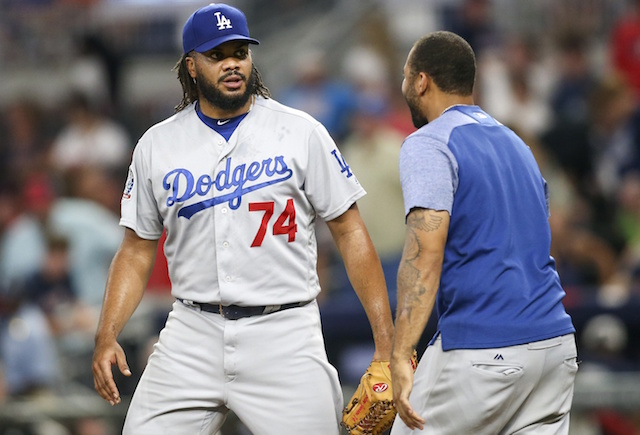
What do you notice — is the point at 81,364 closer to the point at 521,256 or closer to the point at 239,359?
the point at 239,359

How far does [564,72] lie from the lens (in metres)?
11.4

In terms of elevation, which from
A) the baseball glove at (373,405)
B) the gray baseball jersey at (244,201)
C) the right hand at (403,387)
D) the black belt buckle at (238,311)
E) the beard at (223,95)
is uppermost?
the beard at (223,95)

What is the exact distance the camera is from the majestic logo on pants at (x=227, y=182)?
16.2ft

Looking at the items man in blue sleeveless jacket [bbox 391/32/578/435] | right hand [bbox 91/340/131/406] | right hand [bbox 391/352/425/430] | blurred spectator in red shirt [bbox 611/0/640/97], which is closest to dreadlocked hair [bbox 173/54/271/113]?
man in blue sleeveless jacket [bbox 391/32/578/435]

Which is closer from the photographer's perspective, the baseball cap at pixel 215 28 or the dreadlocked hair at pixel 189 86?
the baseball cap at pixel 215 28

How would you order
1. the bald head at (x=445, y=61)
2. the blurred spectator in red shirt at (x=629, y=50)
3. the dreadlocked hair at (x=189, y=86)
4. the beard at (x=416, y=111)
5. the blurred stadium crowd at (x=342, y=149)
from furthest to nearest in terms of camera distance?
1. the blurred spectator in red shirt at (x=629, y=50)
2. the blurred stadium crowd at (x=342, y=149)
3. the dreadlocked hair at (x=189, y=86)
4. the beard at (x=416, y=111)
5. the bald head at (x=445, y=61)

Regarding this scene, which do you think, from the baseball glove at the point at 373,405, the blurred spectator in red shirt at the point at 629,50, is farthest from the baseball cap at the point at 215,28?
the blurred spectator in red shirt at the point at 629,50

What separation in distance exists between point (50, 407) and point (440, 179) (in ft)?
16.8

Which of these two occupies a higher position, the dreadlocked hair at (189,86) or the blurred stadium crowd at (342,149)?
the dreadlocked hair at (189,86)

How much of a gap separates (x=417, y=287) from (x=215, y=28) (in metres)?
1.42

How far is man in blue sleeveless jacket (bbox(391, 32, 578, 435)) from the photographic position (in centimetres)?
450

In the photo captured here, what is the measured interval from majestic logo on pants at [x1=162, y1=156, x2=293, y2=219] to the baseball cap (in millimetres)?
501

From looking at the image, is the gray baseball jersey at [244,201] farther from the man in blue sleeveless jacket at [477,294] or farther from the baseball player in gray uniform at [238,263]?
the man in blue sleeveless jacket at [477,294]

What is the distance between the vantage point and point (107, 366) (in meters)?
5.00
